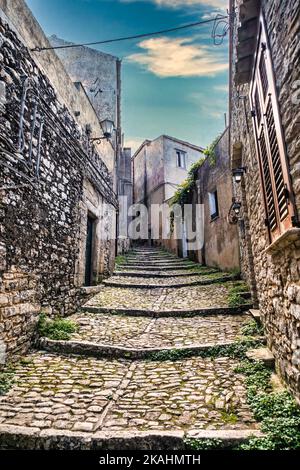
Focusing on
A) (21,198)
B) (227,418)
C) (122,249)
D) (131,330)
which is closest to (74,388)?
(227,418)

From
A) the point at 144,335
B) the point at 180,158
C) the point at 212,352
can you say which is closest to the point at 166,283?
the point at 144,335

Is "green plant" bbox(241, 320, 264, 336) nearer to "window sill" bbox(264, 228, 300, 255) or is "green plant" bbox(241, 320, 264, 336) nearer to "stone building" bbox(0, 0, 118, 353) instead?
"window sill" bbox(264, 228, 300, 255)

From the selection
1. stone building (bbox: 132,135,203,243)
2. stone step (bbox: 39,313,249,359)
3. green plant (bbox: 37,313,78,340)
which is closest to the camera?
stone step (bbox: 39,313,249,359)

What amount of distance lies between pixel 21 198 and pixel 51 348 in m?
2.46

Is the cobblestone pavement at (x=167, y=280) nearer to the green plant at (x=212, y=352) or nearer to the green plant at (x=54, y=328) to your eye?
the green plant at (x=54, y=328)

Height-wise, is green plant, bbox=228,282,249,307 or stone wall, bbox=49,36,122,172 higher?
stone wall, bbox=49,36,122,172

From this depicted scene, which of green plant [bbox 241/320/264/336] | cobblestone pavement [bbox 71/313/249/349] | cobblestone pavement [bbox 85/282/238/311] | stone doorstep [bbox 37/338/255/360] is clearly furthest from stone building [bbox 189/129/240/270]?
stone doorstep [bbox 37/338/255/360]

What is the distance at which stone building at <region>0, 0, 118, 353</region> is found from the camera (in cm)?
402

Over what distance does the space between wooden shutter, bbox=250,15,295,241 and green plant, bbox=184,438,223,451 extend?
6.36ft

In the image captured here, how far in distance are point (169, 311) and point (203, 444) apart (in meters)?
4.13

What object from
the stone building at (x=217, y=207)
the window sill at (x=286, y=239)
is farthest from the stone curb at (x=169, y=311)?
the window sill at (x=286, y=239)

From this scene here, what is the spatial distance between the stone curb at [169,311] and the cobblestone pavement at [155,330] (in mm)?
181

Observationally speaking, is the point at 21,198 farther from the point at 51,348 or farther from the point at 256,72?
the point at 256,72

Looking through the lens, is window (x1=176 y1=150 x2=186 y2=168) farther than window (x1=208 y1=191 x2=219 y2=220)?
Yes
